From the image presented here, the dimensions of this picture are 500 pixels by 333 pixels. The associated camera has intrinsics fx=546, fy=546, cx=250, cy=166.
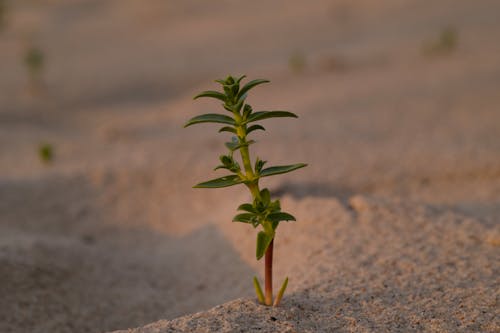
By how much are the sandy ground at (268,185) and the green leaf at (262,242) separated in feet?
0.94

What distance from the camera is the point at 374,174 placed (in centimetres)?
539

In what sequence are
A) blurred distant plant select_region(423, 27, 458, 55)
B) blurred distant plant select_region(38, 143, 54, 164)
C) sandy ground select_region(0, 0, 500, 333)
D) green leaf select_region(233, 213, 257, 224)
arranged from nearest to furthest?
green leaf select_region(233, 213, 257, 224)
sandy ground select_region(0, 0, 500, 333)
blurred distant plant select_region(38, 143, 54, 164)
blurred distant plant select_region(423, 27, 458, 55)

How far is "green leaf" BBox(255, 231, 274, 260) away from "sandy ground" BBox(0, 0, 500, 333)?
0.29m

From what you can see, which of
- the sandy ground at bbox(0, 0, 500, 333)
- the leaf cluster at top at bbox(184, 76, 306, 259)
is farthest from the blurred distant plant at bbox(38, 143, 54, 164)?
the leaf cluster at top at bbox(184, 76, 306, 259)

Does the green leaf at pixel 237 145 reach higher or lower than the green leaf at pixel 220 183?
higher

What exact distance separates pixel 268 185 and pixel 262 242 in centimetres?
232

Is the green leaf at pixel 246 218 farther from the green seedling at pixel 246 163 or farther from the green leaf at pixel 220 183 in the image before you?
the green leaf at pixel 220 183

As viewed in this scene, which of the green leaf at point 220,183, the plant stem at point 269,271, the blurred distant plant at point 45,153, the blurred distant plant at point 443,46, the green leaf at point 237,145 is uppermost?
the blurred distant plant at point 443,46

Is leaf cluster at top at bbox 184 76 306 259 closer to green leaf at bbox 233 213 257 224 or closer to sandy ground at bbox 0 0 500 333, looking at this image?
green leaf at bbox 233 213 257 224

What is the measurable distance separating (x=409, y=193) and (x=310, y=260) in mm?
2145

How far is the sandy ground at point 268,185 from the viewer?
113 inches

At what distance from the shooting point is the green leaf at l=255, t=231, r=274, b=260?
2344 millimetres

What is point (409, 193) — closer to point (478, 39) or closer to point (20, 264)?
point (20, 264)

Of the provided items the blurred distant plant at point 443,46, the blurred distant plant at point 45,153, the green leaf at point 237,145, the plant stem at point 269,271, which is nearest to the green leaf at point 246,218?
the plant stem at point 269,271
